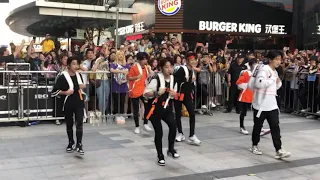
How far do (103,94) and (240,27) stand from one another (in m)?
15.1

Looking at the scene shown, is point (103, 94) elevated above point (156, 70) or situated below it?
below

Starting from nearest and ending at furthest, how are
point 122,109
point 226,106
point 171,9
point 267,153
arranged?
point 267,153 < point 122,109 < point 226,106 < point 171,9

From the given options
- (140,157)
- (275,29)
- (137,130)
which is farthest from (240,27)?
(140,157)

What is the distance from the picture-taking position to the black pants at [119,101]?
414 inches

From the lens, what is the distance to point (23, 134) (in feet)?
28.9

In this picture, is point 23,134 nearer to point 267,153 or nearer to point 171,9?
point 267,153

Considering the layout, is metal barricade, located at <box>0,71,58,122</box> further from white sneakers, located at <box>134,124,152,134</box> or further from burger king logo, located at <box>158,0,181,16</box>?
burger king logo, located at <box>158,0,181,16</box>

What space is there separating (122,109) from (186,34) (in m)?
12.6

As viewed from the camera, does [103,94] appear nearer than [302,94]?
Yes

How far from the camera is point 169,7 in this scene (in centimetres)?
2181

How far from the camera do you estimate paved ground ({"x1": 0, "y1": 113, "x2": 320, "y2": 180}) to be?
5.99 meters

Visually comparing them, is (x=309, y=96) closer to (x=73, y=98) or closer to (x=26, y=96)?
(x=73, y=98)

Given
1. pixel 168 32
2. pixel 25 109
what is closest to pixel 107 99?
pixel 25 109

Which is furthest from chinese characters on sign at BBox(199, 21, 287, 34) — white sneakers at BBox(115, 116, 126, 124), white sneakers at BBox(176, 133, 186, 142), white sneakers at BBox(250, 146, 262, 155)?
white sneakers at BBox(250, 146, 262, 155)
